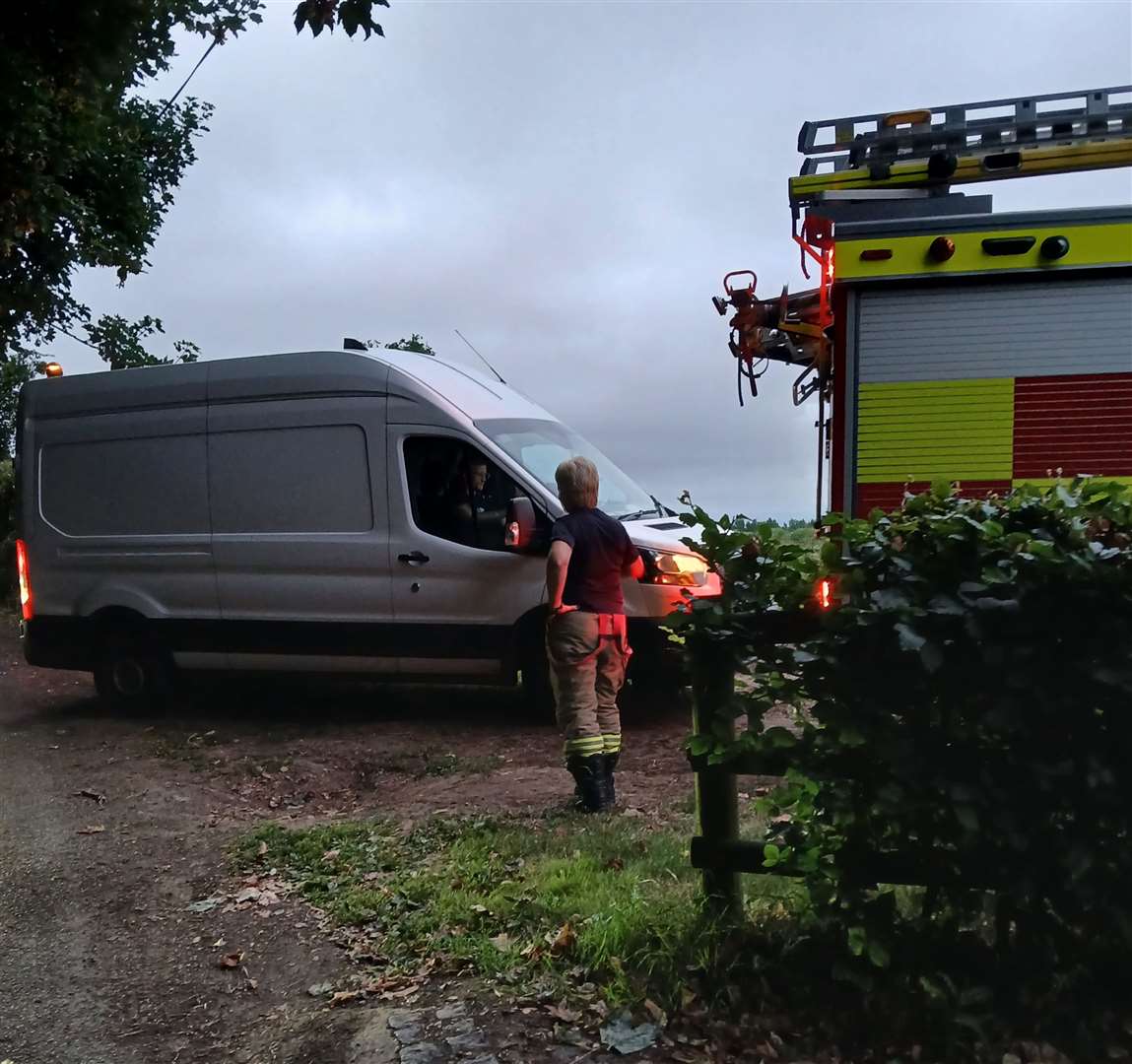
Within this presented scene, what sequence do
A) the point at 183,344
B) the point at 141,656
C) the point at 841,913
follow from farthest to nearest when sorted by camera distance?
the point at 183,344, the point at 141,656, the point at 841,913

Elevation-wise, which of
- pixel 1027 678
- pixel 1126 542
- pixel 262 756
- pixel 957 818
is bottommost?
pixel 262 756

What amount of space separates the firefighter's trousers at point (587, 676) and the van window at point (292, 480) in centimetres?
270

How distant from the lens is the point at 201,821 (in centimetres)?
582

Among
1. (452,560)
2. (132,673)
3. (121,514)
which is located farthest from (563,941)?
(121,514)

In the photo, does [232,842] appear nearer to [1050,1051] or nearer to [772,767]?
[772,767]

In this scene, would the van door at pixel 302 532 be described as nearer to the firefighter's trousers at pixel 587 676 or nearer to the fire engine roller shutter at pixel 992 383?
the firefighter's trousers at pixel 587 676

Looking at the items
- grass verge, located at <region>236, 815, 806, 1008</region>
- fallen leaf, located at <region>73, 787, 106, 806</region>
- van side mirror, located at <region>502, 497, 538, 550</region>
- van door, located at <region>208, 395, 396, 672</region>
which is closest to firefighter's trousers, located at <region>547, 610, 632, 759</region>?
grass verge, located at <region>236, 815, 806, 1008</region>

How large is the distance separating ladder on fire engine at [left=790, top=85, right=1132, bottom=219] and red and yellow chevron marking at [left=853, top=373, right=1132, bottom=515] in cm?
122

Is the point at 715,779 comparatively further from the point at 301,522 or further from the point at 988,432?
the point at 301,522

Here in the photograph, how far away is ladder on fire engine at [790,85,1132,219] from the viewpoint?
6.36 meters

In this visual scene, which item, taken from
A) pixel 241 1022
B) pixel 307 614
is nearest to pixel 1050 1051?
pixel 241 1022

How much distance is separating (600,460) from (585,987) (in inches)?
213

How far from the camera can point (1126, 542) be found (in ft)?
9.06

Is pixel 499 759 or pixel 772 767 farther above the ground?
pixel 772 767
